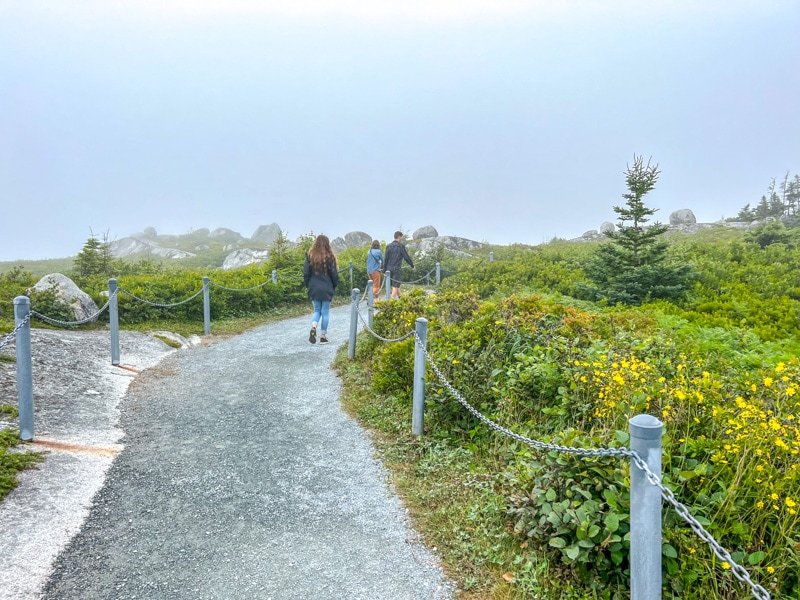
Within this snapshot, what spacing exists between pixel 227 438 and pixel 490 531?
3.25 metres

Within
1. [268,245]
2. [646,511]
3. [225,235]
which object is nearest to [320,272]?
[646,511]

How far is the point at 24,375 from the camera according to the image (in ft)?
16.6

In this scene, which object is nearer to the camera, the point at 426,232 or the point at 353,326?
the point at 353,326

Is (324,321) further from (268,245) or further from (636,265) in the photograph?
(268,245)

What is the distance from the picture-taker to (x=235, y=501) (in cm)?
434

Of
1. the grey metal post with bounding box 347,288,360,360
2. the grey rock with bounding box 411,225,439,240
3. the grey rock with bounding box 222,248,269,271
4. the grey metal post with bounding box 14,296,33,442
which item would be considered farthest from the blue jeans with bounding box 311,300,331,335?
the grey rock with bounding box 411,225,439,240

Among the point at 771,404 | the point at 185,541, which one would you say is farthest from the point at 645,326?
the point at 185,541

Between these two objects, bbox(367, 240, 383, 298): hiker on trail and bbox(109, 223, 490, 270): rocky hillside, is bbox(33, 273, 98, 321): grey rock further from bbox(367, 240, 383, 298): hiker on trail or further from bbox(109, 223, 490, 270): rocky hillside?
bbox(109, 223, 490, 270): rocky hillside

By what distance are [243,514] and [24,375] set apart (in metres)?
2.76

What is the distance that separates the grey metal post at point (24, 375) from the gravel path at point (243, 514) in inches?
35.4

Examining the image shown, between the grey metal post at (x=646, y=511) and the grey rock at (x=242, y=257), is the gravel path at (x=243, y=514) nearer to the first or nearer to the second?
the grey metal post at (x=646, y=511)

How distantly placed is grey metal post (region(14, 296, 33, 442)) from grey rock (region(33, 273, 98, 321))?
6.21 meters

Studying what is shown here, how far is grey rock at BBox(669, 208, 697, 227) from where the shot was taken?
4531cm

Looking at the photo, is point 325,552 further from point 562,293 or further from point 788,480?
point 562,293
